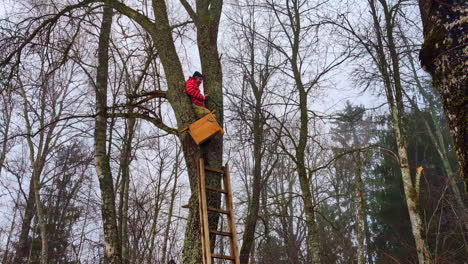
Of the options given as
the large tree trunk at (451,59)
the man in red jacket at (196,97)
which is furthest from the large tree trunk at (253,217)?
the large tree trunk at (451,59)

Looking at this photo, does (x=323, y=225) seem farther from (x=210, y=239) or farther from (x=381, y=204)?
(x=210, y=239)

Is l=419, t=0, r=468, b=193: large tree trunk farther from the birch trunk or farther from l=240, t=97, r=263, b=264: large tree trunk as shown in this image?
l=240, t=97, r=263, b=264: large tree trunk

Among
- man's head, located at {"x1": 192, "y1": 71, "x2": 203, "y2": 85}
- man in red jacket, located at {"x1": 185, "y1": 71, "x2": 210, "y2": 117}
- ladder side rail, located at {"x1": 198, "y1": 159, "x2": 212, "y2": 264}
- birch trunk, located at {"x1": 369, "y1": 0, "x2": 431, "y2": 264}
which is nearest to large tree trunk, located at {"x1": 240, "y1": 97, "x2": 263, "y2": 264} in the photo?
birch trunk, located at {"x1": 369, "y1": 0, "x2": 431, "y2": 264}

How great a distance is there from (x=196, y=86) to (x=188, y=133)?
2.43ft

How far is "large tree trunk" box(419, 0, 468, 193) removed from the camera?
7.56 ft

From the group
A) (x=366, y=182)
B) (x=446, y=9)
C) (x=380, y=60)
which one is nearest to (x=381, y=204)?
(x=366, y=182)

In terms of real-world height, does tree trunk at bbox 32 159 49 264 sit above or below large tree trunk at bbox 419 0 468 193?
above

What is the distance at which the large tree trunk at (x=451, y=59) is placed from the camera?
7.56 ft

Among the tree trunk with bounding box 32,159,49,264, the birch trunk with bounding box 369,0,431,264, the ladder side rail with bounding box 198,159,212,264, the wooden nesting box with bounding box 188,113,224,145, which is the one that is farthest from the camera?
the tree trunk with bounding box 32,159,49,264

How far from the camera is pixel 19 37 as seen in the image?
627cm

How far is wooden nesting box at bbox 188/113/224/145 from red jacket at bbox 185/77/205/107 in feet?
1.78

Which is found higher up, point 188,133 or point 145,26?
point 145,26

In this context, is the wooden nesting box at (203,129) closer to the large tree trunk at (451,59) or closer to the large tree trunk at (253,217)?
the large tree trunk at (451,59)

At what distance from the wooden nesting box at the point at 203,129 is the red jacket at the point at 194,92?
54 cm
